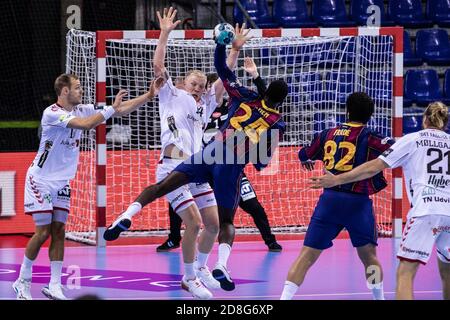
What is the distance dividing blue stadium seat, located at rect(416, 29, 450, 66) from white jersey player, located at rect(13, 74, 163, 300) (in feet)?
30.4

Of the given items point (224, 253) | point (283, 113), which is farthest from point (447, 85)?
point (224, 253)

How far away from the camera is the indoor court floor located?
9789 millimetres

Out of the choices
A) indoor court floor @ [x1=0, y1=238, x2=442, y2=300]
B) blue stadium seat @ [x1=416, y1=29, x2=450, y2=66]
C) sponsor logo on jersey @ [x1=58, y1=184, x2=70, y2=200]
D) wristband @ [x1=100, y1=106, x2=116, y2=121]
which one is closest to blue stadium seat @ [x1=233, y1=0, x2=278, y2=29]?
blue stadium seat @ [x1=416, y1=29, x2=450, y2=66]

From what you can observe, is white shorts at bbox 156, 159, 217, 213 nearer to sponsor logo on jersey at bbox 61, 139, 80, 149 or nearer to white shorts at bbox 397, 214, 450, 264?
sponsor logo on jersey at bbox 61, 139, 80, 149

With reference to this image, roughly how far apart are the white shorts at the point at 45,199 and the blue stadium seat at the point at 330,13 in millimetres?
9069

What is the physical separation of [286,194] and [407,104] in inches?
149

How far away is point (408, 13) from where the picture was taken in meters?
18.0

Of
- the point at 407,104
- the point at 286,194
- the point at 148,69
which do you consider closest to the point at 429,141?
the point at 286,194

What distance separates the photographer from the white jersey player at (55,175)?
9219mm

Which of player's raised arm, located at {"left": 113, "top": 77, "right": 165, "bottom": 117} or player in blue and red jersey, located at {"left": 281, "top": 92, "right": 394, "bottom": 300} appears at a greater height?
player's raised arm, located at {"left": 113, "top": 77, "right": 165, "bottom": 117}

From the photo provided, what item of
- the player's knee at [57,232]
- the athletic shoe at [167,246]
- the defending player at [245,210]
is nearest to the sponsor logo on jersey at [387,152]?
the player's knee at [57,232]

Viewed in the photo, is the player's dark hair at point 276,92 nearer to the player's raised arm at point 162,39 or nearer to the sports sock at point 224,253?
the player's raised arm at point 162,39

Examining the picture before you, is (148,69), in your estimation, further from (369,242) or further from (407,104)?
(369,242)

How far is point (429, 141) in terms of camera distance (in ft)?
25.3
